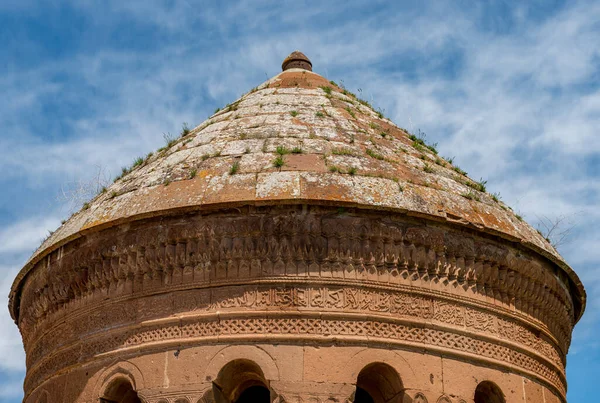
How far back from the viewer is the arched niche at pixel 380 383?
9148 millimetres

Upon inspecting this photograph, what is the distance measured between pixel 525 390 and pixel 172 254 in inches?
140

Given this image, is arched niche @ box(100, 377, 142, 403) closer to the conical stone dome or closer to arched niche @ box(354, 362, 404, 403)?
the conical stone dome

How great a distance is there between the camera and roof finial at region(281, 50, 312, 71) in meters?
12.8

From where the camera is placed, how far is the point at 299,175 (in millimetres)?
9562

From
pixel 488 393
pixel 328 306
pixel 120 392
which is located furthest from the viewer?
pixel 488 393

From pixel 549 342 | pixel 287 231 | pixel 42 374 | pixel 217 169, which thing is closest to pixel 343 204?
pixel 287 231

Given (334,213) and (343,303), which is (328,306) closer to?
(343,303)

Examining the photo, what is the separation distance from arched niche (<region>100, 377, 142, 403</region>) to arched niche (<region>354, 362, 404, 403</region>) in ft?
6.73

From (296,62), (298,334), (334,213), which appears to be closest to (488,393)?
(298,334)

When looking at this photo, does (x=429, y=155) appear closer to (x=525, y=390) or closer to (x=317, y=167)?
(x=317, y=167)

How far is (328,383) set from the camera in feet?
29.2

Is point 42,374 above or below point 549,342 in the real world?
below

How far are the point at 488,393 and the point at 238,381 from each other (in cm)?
236

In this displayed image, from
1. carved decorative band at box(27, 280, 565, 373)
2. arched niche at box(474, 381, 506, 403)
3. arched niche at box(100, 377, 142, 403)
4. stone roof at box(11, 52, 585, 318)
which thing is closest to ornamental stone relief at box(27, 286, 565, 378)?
carved decorative band at box(27, 280, 565, 373)
